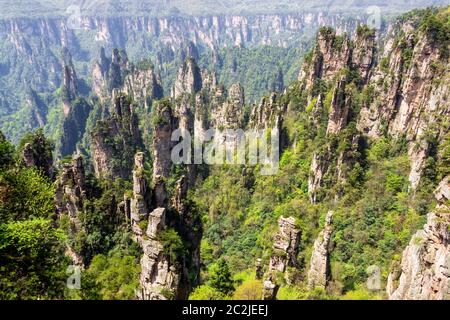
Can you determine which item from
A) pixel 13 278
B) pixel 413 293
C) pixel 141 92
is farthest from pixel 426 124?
pixel 141 92

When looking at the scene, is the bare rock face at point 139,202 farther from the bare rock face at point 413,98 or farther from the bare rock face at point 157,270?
the bare rock face at point 413,98

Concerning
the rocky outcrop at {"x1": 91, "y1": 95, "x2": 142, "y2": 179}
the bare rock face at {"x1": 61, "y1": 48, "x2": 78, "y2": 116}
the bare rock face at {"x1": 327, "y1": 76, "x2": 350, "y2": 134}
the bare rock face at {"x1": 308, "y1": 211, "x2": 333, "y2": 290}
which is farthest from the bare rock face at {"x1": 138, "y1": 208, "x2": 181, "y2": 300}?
the bare rock face at {"x1": 61, "y1": 48, "x2": 78, "y2": 116}

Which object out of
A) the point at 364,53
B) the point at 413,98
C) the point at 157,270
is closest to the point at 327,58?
the point at 364,53

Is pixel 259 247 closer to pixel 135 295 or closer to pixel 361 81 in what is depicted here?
pixel 135 295

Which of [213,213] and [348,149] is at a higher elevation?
[348,149]

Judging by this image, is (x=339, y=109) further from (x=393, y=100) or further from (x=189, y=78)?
(x=189, y=78)

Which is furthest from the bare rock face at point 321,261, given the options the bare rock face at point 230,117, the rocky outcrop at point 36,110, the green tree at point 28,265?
the rocky outcrop at point 36,110
